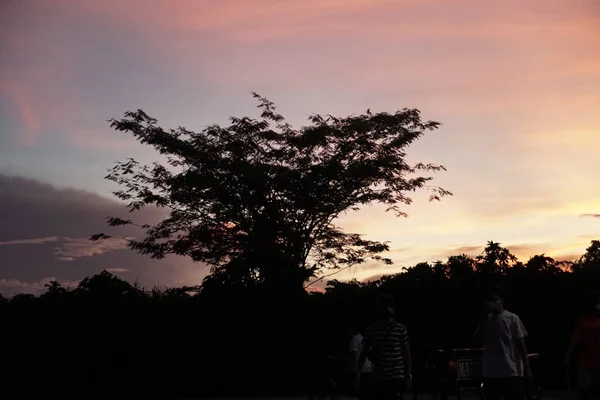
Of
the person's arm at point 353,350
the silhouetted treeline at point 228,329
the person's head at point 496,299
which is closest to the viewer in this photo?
the person's head at point 496,299

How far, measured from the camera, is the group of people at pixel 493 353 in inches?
393

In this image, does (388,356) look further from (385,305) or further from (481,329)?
(481,329)

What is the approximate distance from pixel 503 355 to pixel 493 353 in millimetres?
141

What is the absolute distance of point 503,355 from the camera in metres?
11.2

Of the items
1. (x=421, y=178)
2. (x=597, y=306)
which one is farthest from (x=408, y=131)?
(x=597, y=306)

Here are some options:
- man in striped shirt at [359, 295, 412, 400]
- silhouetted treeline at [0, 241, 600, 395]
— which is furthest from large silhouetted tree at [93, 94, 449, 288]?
man in striped shirt at [359, 295, 412, 400]

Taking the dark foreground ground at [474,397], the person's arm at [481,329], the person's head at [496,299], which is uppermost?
the person's head at [496,299]

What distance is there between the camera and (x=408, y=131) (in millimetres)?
37219

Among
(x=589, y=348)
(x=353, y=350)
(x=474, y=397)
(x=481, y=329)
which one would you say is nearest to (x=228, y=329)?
(x=474, y=397)

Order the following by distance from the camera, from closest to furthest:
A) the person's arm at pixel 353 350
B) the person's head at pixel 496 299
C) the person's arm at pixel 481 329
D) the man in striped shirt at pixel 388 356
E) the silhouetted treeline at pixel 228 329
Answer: the man in striped shirt at pixel 388 356, the person's head at pixel 496 299, the person's arm at pixel 481 329, the person's arm at pixel 353 350, the silhouetted treeline at pixel 228 329

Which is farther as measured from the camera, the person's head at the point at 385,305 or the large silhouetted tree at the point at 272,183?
the large silhouetted tree at the point at 272,183

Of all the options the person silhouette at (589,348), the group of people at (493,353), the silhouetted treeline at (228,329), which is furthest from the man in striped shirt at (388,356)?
the silhouetted treeline at (228,329)

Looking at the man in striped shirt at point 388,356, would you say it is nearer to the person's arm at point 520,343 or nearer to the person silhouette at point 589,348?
the person's arm at point 520,343

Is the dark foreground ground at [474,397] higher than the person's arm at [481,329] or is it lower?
lower
